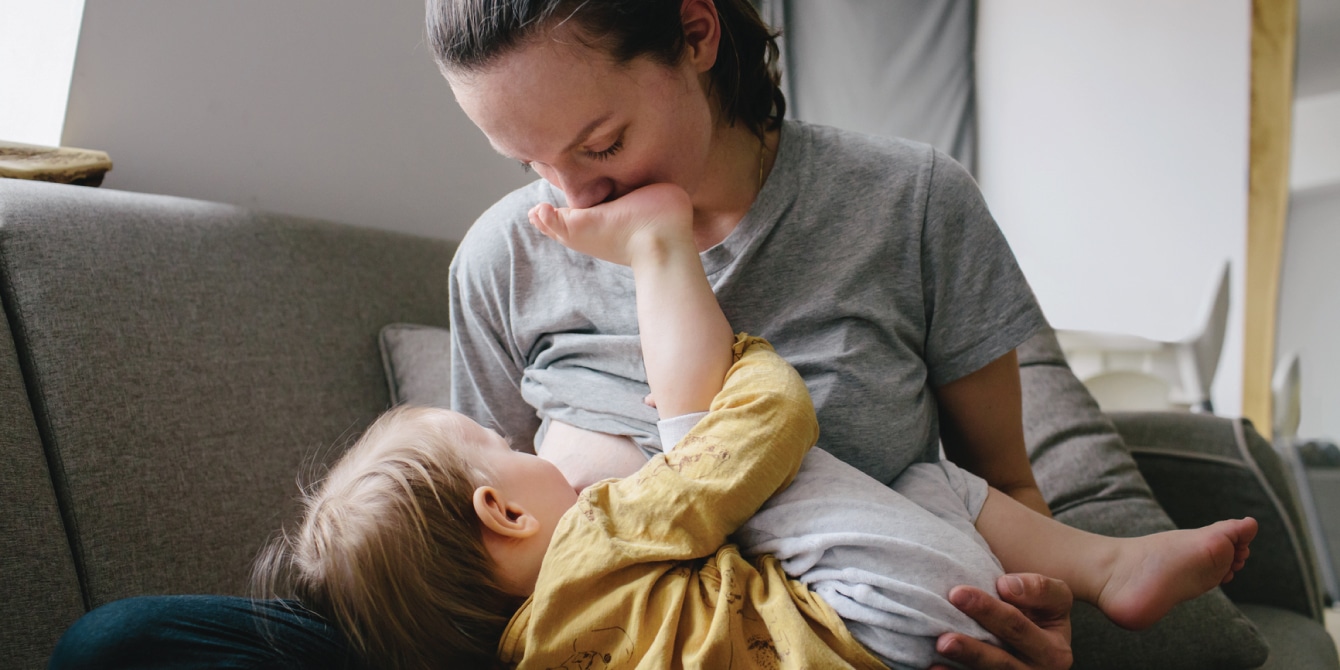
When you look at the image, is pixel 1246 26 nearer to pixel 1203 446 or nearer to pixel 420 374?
pixel 1203 446

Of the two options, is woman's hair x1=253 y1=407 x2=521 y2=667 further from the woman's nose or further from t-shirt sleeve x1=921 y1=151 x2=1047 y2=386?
t-shirt sleeve x1=921 y1=151 x2=1047 y2=386

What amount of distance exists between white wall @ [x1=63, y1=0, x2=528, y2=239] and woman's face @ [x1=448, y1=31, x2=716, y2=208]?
786mm

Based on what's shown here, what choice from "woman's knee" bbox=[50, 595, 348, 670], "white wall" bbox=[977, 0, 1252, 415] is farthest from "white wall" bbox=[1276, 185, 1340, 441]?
"woman's knee" bbox=[50, 595, 348, 670]

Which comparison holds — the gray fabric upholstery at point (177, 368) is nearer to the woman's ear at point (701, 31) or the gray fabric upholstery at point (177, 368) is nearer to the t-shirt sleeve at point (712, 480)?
the t-shirt sleeve at point (712, 480)

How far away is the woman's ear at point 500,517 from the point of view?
2.80 ft

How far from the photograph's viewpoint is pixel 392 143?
1.82m

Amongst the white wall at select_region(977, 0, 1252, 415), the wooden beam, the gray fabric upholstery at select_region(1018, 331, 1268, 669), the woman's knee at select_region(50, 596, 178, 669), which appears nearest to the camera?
the woman's knee at select_region(50, 596, 178, 669)

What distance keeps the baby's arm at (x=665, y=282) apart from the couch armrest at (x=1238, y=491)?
3.99 feet

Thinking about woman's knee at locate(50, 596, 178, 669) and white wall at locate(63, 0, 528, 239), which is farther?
white wall at locate(63, 0, 528, 239)

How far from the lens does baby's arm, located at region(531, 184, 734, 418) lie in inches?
34.5

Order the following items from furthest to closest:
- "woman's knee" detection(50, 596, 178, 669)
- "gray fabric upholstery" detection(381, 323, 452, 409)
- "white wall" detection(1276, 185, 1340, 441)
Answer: "white wall" detection(1276, 185, 1340, 441) < "gray fabric upholstery" detection(381, 323, 452, 409) < "woman's knee" detection(50, 596, 178, 669)

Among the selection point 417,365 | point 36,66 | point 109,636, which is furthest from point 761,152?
point 36,66

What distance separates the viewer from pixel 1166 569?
846mm

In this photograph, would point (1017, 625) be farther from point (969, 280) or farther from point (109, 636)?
point (109, 636)
